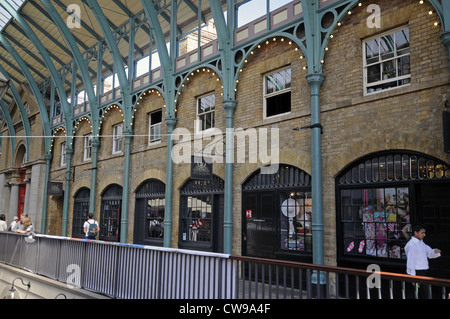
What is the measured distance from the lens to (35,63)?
82.9 feet

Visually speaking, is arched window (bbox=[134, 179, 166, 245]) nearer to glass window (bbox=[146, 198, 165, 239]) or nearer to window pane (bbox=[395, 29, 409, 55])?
glass window (bbox=[146, 198, 165, 239])

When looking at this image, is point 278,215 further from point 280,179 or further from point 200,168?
point 200,168

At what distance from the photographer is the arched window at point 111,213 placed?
54.0 feet

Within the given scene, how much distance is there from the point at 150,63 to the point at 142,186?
16.3ft

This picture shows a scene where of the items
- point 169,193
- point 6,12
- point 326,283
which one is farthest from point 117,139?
point 326,283

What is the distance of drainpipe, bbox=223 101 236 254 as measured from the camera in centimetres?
1093

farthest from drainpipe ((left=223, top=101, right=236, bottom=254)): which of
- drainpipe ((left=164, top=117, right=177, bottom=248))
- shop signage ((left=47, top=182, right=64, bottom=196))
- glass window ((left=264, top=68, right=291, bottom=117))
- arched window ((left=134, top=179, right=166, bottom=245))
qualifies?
shop signage ((left=47, top=182, right=64, bottom=196))

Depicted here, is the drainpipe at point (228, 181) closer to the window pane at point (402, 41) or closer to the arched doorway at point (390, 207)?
the arched doorway at point (390, 207)

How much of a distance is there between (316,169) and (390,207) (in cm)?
180

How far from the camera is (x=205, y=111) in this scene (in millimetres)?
12914
